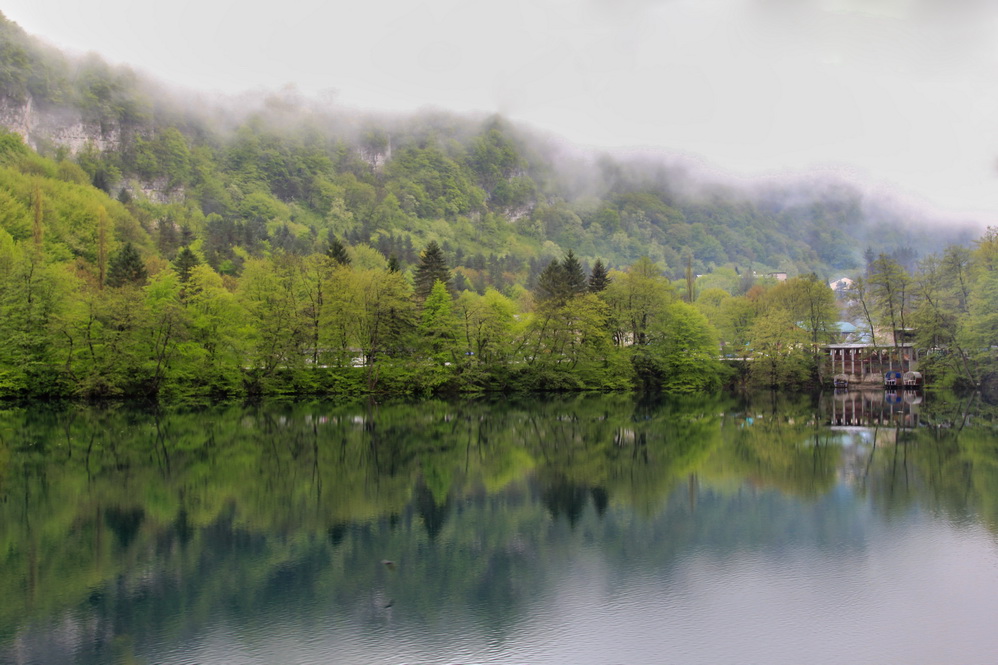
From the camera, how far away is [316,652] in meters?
10.4

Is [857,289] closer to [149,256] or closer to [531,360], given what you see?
[531,360]

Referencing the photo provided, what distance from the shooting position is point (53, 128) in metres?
153

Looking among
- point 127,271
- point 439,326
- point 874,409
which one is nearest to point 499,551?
point 874,409

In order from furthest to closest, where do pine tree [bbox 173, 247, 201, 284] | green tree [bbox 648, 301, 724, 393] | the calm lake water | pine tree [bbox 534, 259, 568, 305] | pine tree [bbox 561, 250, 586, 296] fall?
pine tree [bbox 561, 250, 586, 296] < pine tree [bbox 534, 259, 568, 305] < green tree [bbox 648, 301, 724, 393] < pine tree [bbox 173, 247, 201, 284] < the calm lake water

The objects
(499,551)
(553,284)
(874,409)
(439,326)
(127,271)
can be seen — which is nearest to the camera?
(499,551)

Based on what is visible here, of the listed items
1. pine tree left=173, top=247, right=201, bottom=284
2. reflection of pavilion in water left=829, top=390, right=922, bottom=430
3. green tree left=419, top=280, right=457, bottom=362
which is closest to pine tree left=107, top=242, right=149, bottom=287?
pine tree left=173, top=247, right=201, bottom=284

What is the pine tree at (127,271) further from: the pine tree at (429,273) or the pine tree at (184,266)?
the pine tree at (429,273)

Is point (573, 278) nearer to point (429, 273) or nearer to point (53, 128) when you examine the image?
point (429, 273)

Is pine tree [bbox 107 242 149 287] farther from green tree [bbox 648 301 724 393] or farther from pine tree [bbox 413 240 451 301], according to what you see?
green tree [bbox 648 301 724 393]

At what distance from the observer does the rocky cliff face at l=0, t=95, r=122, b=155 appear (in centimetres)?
14350

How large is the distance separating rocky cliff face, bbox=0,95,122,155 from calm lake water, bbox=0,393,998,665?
467ft

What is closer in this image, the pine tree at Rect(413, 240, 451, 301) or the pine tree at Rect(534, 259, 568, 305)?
the pine tree at Rect(534, 259, 568, 305)

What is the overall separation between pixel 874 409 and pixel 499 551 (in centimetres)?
3726

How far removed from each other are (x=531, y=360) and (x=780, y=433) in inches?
1193
